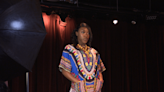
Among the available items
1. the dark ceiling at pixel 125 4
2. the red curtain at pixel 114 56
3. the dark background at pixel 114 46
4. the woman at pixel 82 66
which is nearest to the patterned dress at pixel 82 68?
the woman at pixel 82 66

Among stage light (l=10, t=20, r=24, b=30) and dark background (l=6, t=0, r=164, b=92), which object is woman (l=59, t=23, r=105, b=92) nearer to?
dark background (l=6, t=0, r=164, b=92)

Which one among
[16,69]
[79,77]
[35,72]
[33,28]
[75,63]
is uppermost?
[33,28]

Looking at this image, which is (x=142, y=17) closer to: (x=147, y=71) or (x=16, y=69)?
(x=147, y=71)

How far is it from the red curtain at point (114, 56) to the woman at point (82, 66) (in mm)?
1500

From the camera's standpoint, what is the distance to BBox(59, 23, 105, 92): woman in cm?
207

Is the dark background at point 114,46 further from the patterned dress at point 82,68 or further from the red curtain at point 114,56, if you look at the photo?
the patterned dress at point 82,68

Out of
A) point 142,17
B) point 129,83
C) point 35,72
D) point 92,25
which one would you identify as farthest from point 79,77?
point 129,83

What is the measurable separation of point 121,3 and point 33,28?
4.02 meters

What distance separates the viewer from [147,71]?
16.6 ft

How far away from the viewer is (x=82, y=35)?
226 cm

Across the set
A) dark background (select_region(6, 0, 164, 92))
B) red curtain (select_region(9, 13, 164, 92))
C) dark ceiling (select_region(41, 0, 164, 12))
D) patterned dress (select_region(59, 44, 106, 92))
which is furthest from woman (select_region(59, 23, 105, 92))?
dark ceiling (select_region(41, 0, 164, 12))

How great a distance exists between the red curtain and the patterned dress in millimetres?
1506

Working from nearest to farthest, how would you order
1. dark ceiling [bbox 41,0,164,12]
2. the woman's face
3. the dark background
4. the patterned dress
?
the patterned dress < the woman's face < the dark background < dark ceiling [bbox 41,0,164,12]

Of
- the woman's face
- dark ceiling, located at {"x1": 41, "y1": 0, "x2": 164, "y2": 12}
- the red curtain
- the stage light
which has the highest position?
dark ceiling, located at {"x1": 41, "y1": 0, "x2": 164, "y2": 12}
